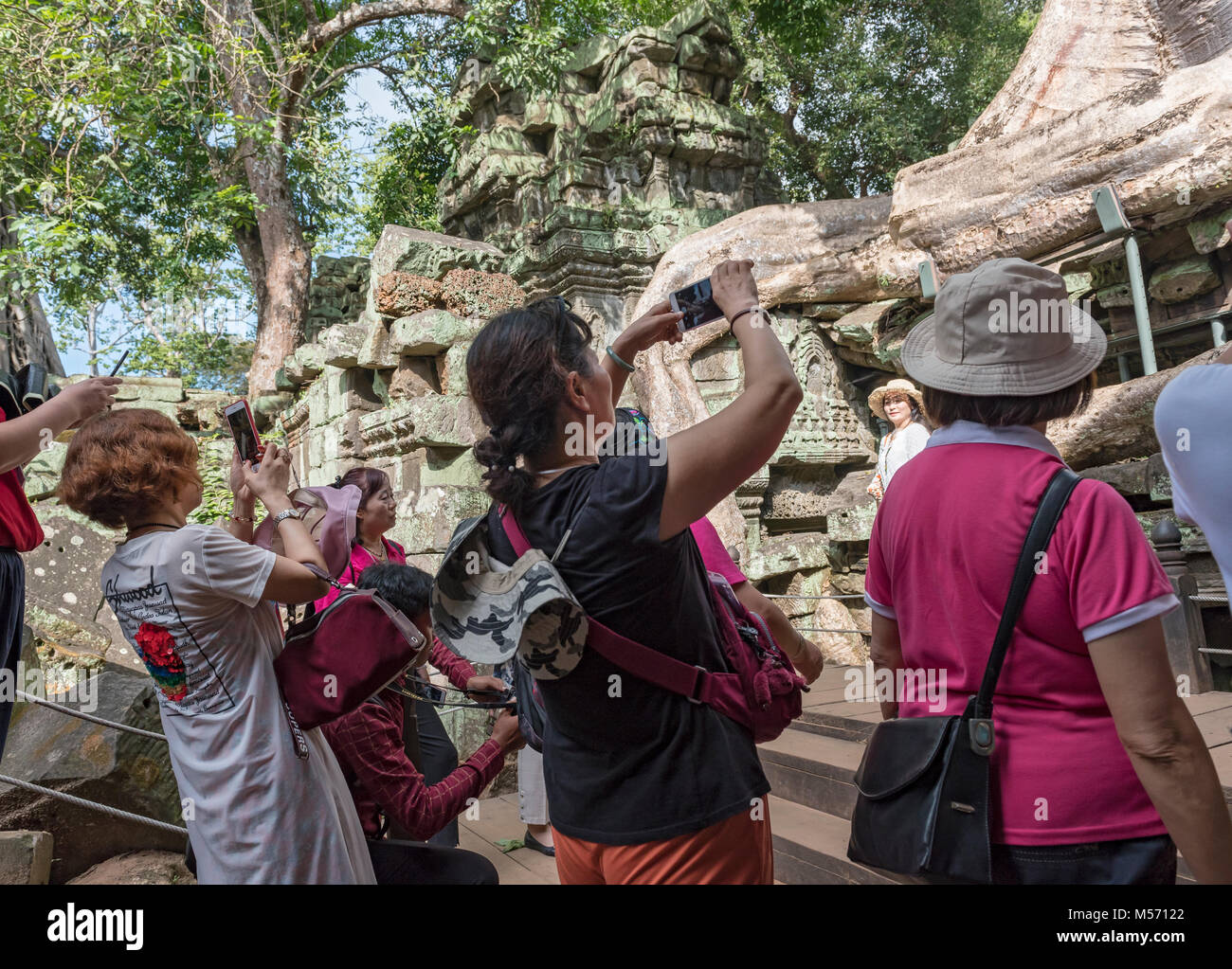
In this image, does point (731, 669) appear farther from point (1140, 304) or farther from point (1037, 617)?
point (1140, 304)

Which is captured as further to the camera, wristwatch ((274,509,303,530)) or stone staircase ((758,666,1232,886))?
stone staircase ((758,666,1232,886))

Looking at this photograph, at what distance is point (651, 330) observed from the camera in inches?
63.6

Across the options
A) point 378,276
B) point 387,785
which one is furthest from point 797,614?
point 387,785

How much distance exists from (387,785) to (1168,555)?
12.3ft

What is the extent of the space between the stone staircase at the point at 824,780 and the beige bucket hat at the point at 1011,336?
1.88 m

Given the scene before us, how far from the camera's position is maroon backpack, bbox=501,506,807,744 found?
52.1 inches

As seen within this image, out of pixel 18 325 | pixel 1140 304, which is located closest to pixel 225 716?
pixel 1140 304

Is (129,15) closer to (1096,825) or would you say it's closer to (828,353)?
(828,353)

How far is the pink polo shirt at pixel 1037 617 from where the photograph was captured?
1.18 metres

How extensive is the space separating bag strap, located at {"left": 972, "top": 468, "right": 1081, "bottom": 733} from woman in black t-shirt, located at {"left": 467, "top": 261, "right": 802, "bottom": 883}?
0.38 meters

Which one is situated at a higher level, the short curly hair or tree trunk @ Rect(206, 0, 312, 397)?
tree trunk @ Rect(206, 0, 312, 397)

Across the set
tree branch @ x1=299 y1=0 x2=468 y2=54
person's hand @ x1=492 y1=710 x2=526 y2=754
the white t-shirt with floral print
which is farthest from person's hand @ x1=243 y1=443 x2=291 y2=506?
tree branch @ x1=299 y1=0 x2=468 y2=54

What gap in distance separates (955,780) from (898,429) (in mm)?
4407

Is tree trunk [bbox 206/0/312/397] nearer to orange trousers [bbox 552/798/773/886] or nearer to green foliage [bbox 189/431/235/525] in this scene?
green foliage [bbox 189/431/235/525]
